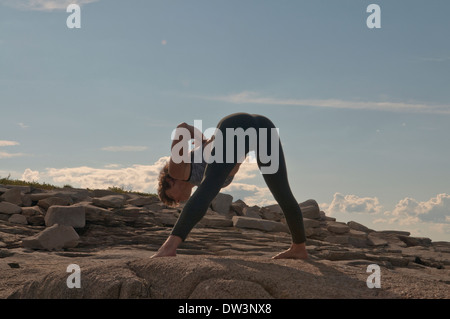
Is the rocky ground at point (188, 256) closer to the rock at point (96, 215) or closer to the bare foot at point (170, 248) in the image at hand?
the rock at point (96, 215)

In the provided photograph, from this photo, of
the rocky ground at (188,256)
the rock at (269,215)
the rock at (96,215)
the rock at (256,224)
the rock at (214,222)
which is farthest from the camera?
the rock at (269,215)

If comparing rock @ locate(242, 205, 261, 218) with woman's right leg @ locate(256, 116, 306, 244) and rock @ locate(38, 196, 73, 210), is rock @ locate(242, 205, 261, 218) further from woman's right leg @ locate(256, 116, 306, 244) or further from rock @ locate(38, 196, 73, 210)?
woman's right leg @ locate(256, 116, 306, 244)

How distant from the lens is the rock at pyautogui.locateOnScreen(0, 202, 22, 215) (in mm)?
8742

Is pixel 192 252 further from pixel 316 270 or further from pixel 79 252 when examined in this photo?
pixel 316 270

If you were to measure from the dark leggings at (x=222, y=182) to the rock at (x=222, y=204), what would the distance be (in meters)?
6.82

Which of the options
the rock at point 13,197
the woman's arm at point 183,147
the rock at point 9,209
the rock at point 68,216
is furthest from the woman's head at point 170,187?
the rock at point 13,197

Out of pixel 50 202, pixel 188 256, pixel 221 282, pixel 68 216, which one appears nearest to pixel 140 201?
pixel 50 202

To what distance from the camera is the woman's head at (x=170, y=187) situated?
4.62 meters

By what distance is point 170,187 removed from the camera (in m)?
4.64

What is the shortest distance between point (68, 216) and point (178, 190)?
13.7 feet

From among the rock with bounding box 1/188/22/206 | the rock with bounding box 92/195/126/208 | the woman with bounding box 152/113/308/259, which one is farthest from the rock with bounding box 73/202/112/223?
the woman with bounding box 152/113/308/259
